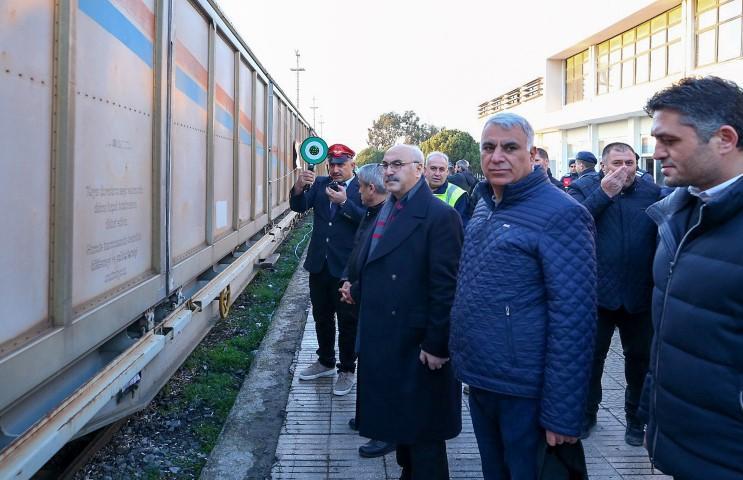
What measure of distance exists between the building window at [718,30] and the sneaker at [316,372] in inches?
693

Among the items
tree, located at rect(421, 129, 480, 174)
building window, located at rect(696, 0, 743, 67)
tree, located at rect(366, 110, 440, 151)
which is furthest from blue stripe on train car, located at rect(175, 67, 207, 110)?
tree, located at rect(366, 110, 440, 151)

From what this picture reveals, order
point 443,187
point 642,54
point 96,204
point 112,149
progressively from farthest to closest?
1. point 642,54
2. point 443,187
3. point 112,149
4. point 96,204

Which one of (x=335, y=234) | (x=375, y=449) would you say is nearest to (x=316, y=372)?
(x=335, y=234)

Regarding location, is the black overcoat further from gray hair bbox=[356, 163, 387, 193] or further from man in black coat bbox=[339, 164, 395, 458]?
gray hair bbox=[356, 163, 387, 193]

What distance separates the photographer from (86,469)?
3668 mm

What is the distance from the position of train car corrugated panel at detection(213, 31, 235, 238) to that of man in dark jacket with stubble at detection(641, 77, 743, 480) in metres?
4.38

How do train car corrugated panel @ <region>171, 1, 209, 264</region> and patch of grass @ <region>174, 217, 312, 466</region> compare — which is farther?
patch of grass @ <region>174, 217, 312, 466</region>

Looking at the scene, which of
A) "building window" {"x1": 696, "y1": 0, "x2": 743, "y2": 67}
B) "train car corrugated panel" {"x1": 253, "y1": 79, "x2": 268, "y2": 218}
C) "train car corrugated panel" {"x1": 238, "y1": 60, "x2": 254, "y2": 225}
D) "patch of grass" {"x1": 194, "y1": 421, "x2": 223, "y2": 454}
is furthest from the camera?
"building window" {"x1": 696, "y1": 0, "x2": 743, "y2": 67}

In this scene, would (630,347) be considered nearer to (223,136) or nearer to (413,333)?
(413,333)

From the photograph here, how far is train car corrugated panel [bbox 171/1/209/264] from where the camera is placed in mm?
4352

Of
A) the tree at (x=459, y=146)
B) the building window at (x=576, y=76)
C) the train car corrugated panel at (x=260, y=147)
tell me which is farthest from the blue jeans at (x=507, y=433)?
the tree at (x=459, y=146)

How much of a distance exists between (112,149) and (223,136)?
3.06 meters

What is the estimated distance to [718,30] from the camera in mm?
18922

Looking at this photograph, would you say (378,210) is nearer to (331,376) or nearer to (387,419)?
(387,419)
